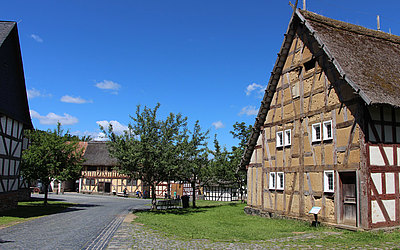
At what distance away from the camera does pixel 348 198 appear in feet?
49.8

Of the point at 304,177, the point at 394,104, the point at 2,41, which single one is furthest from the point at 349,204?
the point at 2,41

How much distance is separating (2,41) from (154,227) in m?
17.6

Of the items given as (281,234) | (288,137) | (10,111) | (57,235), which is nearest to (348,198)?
(281,234)

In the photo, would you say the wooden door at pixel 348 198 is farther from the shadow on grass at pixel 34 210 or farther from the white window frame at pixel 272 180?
the shadow on grass at pixel 34 210

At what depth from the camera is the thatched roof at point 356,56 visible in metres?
14.4

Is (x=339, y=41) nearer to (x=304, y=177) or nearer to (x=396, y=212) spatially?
(x=304, y=177)

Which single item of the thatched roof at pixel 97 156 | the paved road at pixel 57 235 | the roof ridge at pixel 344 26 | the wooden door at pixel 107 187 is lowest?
the wooden door at pixel 107 187

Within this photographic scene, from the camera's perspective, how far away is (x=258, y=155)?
22625mm

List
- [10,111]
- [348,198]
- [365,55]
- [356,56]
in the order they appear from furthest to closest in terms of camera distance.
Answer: [10,111], [365,55], [356,56], [348,198]

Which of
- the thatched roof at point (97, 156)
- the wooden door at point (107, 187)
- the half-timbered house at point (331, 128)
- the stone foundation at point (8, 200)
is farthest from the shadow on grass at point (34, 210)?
the wooden door at point (107, 187)

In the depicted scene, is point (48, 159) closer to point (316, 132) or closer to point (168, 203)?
point (168, 203)

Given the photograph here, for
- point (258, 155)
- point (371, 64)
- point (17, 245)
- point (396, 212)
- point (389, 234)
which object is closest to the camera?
point (17, 245)

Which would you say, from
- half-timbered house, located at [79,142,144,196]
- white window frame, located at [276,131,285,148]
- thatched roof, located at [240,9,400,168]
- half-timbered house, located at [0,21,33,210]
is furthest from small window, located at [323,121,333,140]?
half-timbered house, located at [79,142,144,196]

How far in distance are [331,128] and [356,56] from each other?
3.78 meters
